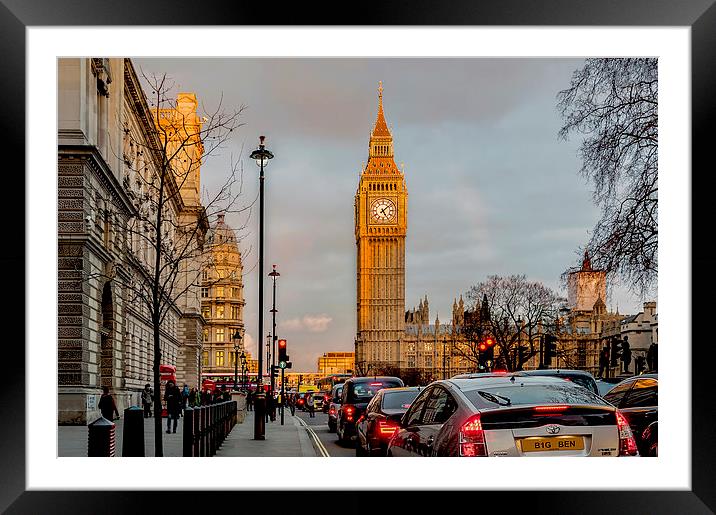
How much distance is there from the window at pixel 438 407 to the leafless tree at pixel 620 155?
12.2 meters

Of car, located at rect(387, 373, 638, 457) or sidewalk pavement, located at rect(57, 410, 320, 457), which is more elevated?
car, located at rect(387, 373, 638, 457)

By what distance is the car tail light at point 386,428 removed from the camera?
16.1 metres

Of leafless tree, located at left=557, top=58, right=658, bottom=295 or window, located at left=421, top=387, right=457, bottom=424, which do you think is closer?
window, located at left=421, top=387, right=457, bottom=424

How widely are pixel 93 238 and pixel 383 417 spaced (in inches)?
776

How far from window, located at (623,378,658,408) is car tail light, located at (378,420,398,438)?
362cm

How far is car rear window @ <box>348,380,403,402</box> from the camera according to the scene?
957 inches

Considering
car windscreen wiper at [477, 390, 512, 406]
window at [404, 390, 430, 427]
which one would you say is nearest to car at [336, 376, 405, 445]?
window at [404, 390, 430, 427]

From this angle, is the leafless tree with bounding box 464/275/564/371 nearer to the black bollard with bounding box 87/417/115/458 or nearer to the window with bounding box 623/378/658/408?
the window with bounding box 623/378/658/408

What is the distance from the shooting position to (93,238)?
3353cm
